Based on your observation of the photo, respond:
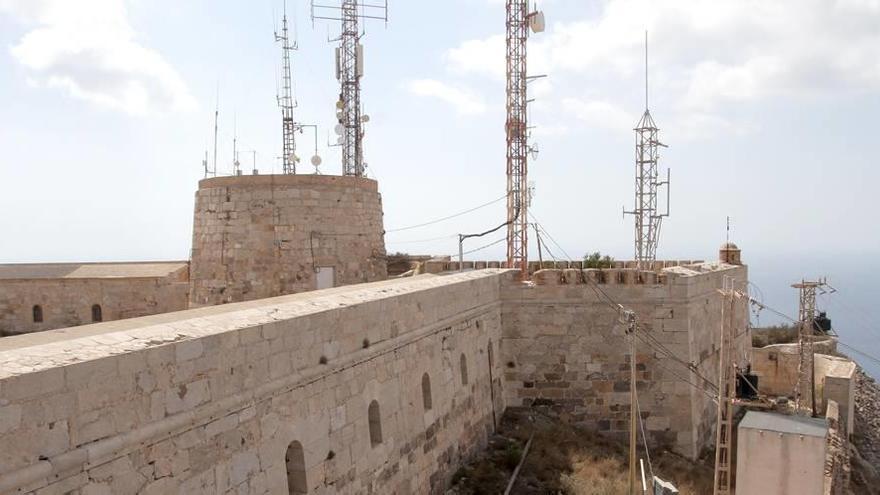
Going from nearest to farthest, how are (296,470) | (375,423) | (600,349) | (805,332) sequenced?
(296,470)
(375,423)
(600,349)
(805,332)

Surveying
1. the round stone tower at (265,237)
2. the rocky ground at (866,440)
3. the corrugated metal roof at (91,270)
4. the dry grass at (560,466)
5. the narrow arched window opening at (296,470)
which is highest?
the round stone tower at (265,237)

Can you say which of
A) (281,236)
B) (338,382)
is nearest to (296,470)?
(338,382)

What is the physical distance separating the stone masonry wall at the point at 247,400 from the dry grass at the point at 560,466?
0.73 m

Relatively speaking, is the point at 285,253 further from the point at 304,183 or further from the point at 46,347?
the point at 46,347

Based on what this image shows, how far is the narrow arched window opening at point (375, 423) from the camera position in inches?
409

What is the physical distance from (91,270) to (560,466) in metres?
18.0

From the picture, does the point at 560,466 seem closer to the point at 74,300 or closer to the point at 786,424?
the point at 786,424

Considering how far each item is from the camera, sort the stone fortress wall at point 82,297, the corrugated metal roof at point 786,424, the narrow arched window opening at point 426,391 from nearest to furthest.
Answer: the narrow arched window opening at point 426,391
the corrugated metal roof at point 786,424
the stone fortress wall at point 82,297

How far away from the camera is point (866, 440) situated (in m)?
24.5

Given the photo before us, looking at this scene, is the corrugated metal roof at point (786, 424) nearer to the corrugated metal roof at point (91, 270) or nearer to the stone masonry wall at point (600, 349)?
the stone masonry wall at point (600, 349)

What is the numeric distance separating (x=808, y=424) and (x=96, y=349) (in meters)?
12.3

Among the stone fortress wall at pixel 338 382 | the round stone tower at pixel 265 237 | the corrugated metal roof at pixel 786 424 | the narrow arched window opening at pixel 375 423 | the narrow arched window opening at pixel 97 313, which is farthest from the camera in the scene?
the narrow arched window opening at pixel 97 313

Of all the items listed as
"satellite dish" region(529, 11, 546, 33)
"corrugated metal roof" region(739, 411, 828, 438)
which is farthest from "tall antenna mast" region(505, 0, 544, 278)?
"corrugated metal roof" region(739, 411, 828, 438)

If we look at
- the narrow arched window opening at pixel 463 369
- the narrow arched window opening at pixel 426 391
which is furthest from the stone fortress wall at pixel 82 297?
the narrow arched window opening at pixel 426 391
